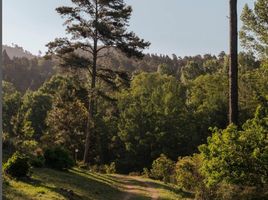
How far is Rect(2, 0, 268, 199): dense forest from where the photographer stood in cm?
1301

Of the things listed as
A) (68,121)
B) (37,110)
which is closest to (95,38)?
(68,121)

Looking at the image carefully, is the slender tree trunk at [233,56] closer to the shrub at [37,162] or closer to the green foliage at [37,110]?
the shrub at [37,162]

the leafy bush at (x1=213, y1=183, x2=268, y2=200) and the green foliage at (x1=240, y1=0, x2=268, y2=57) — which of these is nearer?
the leafy bush at (x1=213, y1=183, x2=268, y2=200)

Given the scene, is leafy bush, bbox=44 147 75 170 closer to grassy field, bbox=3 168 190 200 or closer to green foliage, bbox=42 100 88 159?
grassy field, bbox=3 168 190 200

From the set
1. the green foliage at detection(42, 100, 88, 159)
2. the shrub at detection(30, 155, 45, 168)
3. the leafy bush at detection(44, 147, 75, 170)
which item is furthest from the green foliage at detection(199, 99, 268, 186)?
the green foliage at detection(42, 100, 88, 159)

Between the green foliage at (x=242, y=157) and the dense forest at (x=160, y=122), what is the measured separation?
0.10 feet

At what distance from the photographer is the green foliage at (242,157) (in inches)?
501

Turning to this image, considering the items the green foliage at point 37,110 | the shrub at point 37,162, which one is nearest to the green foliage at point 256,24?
the shrub at point 37,162

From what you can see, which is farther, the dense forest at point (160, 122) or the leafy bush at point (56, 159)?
the leafy bush at point (56, 159)

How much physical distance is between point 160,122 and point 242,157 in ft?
124

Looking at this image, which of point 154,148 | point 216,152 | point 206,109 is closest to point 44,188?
point 216,152

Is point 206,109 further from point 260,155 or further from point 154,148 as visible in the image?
point 260,155

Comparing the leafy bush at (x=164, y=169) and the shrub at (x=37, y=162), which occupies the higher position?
the shrub at (x=37, y=162)

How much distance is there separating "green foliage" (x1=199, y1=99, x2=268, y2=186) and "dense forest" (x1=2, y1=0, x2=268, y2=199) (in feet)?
0.10
